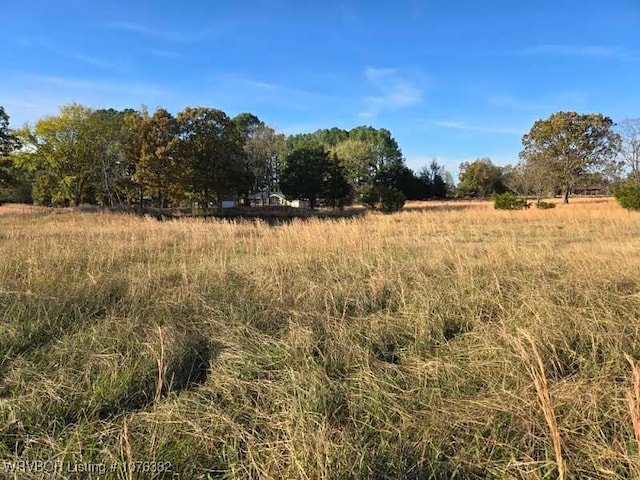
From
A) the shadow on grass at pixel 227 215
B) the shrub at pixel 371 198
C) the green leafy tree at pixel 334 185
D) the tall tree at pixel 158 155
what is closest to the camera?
the shadow on grass at pixel 227 215

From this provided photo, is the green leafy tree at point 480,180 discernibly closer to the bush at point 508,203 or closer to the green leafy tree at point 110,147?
the bush at point 508,203

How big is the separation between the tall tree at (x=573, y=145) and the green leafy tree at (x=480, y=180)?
115 feet

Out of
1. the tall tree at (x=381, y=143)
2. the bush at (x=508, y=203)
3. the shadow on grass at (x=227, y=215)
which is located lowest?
the shadow on grass at (x=227, y=215)

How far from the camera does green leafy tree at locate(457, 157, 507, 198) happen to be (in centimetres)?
8188

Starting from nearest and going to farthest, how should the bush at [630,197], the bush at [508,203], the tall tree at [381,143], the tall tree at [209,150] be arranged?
the bush at [630,197], the bush at [508,203], the tall tree at [209,150], the tall tree at [381,143]

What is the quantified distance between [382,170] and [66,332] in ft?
230

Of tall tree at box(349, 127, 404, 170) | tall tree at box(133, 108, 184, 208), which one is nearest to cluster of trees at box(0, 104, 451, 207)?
tall tree at box(133, 108, 184, 208)

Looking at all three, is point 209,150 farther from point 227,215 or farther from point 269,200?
point 269,200

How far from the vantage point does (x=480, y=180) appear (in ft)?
267

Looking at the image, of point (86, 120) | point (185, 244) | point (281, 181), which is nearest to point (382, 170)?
point (281, 181)

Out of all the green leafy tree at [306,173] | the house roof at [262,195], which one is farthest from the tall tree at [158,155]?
the house roof at [262,195]

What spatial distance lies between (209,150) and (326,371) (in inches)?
1355

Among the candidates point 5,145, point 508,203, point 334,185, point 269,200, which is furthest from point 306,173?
point 5,145

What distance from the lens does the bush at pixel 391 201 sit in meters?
37.6
